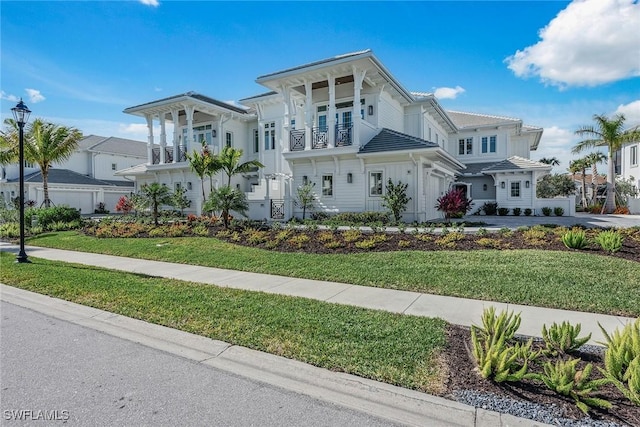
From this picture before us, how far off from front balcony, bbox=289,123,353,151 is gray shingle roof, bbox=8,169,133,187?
80.9ft

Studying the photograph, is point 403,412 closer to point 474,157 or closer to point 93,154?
point 474,157

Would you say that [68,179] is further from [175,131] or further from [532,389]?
[532,389]

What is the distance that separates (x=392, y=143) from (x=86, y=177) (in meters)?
32.5

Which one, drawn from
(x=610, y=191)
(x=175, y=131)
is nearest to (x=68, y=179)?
(x=175, y=131)

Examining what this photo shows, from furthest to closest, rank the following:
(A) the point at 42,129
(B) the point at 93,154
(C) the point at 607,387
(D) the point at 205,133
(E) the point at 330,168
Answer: (B) the point at 93,154 < (D) the point at 205,133 < (A) the point at 42,129 < (E) the point at 330,168 < (C) the point at 607,387

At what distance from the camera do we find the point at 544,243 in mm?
9719

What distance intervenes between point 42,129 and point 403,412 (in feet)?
84.4

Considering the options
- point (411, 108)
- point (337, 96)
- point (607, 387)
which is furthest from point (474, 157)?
point (607, 387)

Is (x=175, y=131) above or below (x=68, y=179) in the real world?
above

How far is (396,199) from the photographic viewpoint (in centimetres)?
1731

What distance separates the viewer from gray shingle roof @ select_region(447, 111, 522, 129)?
1136 inches

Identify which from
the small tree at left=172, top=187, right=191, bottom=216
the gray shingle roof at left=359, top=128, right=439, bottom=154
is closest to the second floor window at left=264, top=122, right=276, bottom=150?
the small tree at left=172, top=187, right=191, bottom=216

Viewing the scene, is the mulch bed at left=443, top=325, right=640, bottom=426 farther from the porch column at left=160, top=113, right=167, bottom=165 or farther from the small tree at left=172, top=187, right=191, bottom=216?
the porch column at left=160, top=113, right=167, bottom=165

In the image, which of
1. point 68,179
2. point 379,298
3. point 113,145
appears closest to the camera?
point 379,298
